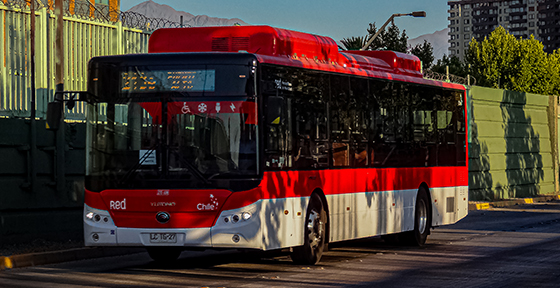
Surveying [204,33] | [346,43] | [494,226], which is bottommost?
[494,226]

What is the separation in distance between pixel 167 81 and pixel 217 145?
111 cm

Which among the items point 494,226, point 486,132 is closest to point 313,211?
point 494,226

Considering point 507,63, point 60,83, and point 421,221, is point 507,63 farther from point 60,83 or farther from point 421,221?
point 60,83

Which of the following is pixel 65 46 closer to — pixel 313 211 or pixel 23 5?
pixel 23 5

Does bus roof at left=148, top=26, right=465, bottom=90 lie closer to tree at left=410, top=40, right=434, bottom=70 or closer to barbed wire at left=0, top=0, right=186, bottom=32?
barbed wire at left=0, top=0, right=186, bottom=32

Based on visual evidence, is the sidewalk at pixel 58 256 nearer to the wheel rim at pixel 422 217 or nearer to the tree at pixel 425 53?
the wheel rim at pixel 422 217

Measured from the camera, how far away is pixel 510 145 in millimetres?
35594

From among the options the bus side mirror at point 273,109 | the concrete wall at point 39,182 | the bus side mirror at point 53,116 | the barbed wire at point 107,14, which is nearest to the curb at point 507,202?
the barbed wire at point 107,14

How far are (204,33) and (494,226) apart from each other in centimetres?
1099

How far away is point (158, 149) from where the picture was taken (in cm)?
1255

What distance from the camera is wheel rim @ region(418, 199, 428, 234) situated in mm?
18000

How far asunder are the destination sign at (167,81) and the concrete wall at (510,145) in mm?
20776

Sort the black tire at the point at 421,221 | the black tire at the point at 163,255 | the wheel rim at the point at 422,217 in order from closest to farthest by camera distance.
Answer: the black tire at the point at 163,255
the black tire at the point at 421,221
the wheel rim at the point at 422,217

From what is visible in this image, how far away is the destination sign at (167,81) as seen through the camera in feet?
41.1
